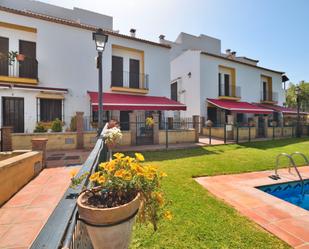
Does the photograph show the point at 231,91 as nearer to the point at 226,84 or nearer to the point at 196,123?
the point at 226,84

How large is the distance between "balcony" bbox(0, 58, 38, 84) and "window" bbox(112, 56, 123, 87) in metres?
7.83

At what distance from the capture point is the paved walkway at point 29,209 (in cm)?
462

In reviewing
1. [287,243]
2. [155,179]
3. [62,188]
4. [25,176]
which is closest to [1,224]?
[62,188]

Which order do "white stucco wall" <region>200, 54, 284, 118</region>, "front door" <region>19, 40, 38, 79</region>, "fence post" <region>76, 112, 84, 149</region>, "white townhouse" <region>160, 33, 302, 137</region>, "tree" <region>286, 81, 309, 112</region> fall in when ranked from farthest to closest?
"tree" <region>286, 81, 309, 112</region>
"white stucco wall" <region>200, 54, 284, 118</region>
"white townhouse" <region>160, 33, 302, 137</region>
"front door" <region>19, 40, 38, 79</region>
"fence post" <region>76, 112, 84, 149</region>

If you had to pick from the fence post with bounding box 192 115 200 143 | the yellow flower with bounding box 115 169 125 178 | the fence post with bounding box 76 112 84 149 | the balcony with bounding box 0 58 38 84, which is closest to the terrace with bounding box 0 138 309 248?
the yellow flower with bounding box 115 169 125 178

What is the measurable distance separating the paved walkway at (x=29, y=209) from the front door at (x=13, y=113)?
11431 mm

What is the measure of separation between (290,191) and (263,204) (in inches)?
136

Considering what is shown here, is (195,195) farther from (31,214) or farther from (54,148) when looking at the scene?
(54,148)

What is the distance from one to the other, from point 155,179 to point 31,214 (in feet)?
16.5

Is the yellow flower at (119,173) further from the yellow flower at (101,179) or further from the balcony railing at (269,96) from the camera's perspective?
the balcony railing at (269,96)

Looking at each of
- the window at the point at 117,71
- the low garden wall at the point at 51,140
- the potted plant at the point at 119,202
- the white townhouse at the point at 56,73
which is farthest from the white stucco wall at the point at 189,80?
the potted plant at the point at 119,202

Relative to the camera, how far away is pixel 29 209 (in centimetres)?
600

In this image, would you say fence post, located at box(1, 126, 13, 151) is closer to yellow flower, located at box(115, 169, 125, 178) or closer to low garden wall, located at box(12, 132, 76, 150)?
low garden wall, located at box(12, 132, 76, 150)

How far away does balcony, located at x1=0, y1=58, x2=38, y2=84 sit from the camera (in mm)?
17469
